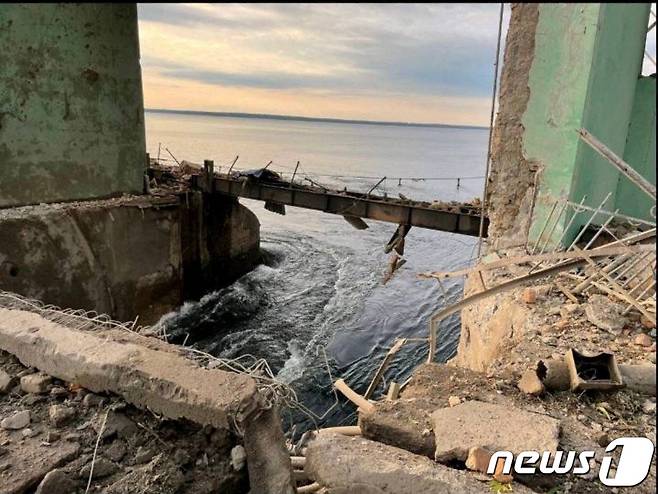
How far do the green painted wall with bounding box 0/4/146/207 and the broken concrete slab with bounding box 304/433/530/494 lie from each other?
27.1ft

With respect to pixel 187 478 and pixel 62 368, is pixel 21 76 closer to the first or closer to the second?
pixel 62 368

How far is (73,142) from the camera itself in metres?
8.97

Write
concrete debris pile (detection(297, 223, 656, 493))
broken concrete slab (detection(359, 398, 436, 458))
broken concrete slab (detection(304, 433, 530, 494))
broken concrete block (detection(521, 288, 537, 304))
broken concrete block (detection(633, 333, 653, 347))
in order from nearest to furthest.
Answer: broken concrete slab (detection(304, 433, 530, 494))
concrete debris pile (detection(297, 223, 656, 493))
broken concrete slab (detection(359, 398, 436, 458))
broken concrete block (detection(633, 333, 653, 347))
broken concrete block (detection(521, 288, 537, 304))

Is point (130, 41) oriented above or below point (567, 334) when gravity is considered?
above

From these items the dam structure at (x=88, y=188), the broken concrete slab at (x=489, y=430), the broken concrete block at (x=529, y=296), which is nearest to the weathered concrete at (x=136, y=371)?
the broken concrete slab at (x=489, y=430)

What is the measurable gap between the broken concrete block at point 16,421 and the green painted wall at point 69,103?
680 centimetres

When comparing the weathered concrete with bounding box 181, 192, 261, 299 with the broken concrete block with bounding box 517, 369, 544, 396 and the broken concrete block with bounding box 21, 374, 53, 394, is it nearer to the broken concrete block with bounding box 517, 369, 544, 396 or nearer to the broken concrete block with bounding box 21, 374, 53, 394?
the broken concrete block with bounding box 21, 374, 53, 394

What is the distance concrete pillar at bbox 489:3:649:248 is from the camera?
4.57 metres

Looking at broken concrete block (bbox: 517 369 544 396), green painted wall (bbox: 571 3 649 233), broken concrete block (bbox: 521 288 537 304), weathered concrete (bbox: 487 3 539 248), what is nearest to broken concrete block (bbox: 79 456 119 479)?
broken concrete block (bbox: 517 369 544 396)

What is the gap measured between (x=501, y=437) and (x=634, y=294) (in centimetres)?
205

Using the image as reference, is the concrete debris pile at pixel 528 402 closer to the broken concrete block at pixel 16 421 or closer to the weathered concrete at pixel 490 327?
the weathered concrete at pixel 490 327

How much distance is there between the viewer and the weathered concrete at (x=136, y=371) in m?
2.66

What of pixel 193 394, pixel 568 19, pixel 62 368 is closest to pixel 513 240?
pixel 568 19

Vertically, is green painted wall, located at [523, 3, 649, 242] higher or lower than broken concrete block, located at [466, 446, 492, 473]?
higher
